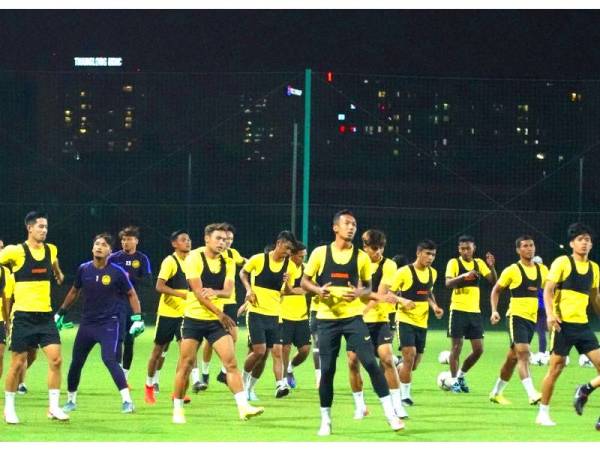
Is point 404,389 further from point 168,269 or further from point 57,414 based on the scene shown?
point 57,414

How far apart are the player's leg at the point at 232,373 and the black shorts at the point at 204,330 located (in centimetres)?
4

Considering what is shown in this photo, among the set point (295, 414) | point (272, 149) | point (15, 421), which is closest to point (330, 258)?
point (295, 414)

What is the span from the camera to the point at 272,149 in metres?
29.6

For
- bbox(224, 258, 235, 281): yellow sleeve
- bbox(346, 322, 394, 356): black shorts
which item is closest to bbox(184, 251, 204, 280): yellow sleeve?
bbox(224, 258, 235, 281): yellow sleeve

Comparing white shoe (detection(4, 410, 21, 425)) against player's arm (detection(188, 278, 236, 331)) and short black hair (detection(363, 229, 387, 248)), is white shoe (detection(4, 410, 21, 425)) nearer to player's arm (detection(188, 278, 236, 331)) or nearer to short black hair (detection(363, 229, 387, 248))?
player's arm (detection(188, 278, 236, 331))

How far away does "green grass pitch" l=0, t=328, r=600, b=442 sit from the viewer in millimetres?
11750

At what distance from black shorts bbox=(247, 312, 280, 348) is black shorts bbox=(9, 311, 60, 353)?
3.06 metres

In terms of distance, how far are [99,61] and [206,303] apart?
79.1 feet

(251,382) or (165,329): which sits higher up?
(165,329)

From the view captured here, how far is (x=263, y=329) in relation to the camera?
15.2 metres

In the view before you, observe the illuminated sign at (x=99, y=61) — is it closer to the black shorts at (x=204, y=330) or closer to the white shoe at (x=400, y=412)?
the black shorts at (x=204, y=330)

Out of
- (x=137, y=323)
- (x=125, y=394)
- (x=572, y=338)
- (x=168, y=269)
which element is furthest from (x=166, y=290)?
(x=572, y=338)

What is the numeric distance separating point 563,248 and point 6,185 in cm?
1269

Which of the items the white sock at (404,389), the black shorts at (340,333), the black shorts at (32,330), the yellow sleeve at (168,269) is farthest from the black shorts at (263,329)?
the black shorts at (340,333)
